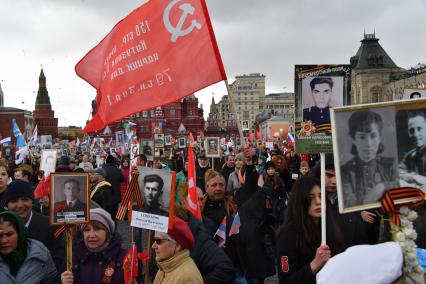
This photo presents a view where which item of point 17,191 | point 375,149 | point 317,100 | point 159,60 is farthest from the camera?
point 159,60

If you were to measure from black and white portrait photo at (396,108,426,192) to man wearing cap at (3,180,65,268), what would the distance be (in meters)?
3.38

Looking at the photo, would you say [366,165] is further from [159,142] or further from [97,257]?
[159,142]

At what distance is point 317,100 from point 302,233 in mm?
1637

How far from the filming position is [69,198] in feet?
15.1

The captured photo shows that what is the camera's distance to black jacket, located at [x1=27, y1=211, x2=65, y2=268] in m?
5.16

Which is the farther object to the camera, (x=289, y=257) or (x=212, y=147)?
(x=212, y=147)

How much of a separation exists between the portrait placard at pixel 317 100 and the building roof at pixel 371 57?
337 feet

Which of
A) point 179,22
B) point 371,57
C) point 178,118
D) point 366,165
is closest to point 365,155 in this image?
point 366,165

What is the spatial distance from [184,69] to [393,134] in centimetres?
370

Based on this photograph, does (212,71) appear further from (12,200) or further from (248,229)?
(12,200)

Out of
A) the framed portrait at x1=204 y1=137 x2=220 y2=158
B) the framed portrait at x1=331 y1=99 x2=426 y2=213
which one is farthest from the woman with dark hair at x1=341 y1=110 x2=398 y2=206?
the framed portrait at x1=204 y1=137 x2=220 y2=158

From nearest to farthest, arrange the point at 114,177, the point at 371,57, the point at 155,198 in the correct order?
the point at 155,198, the point at 114,177, the point at 371,57

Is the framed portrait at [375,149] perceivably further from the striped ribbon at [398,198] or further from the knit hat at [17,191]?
the knit hat at [17,191]

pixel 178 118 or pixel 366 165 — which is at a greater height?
pixel 178 118
